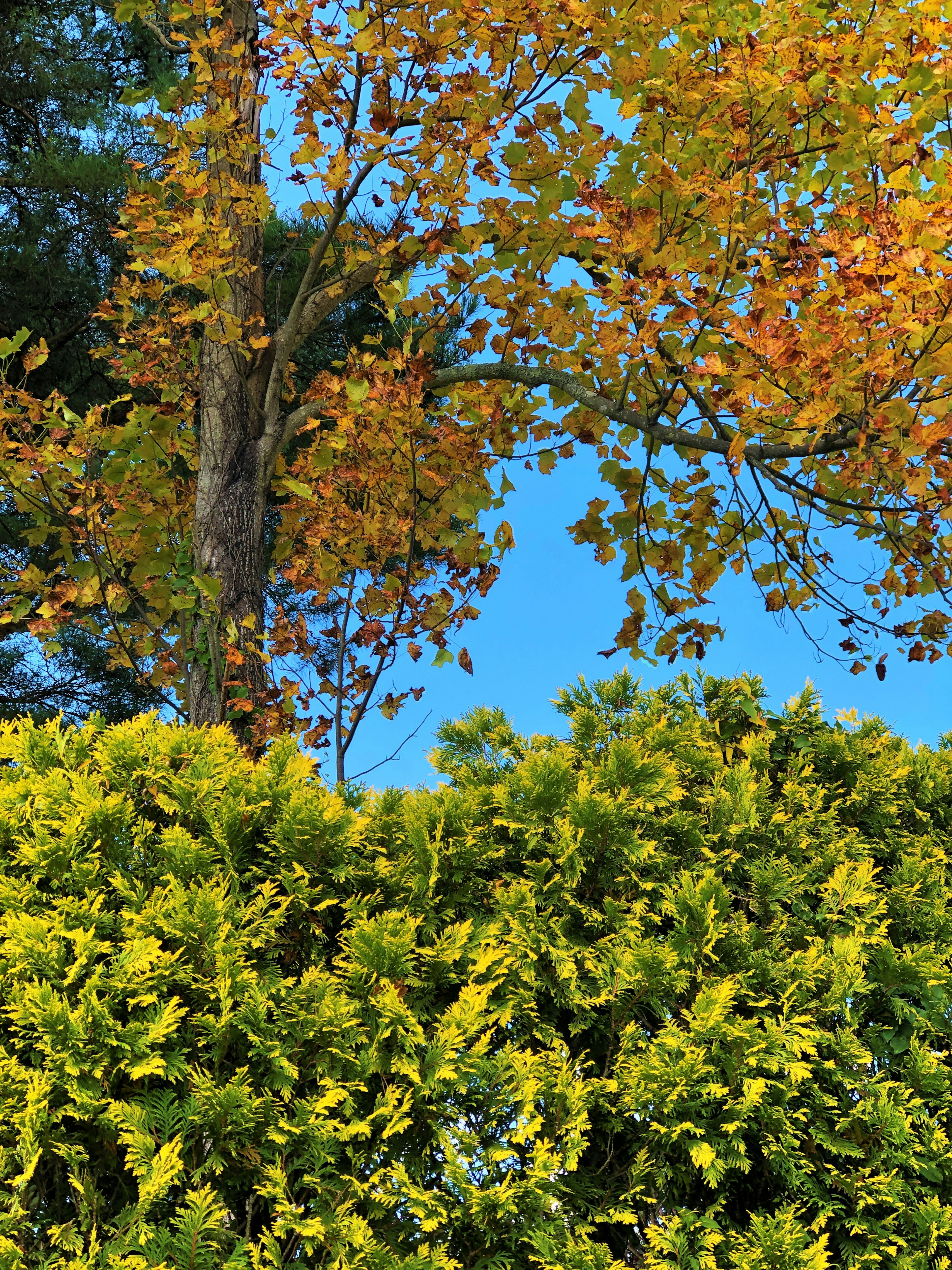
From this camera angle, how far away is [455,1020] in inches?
109

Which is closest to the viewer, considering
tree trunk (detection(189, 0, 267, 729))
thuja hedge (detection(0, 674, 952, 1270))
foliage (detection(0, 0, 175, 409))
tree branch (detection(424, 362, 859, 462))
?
thuja hedge (detection(0, 674, 952, 1270))

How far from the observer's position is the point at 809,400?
4.20 meters

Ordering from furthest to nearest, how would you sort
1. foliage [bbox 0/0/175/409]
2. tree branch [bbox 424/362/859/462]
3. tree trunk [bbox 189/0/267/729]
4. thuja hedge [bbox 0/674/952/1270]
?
1. foliage [bbox 0/0/175/409]
2. tree trunk [bbox 189/0/267/729]
3. tree branch [bbox 424/362/859/462]
4. thuja hedge [bbox 0/674/952/1270]

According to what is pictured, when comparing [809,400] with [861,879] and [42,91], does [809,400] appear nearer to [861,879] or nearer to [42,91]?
[861,879]

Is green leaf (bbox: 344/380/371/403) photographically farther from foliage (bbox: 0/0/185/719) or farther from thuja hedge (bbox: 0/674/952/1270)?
foliage (bbox: 0/0/185/719)

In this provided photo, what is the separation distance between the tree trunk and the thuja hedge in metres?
2.29

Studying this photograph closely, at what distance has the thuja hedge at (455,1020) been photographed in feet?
8.57

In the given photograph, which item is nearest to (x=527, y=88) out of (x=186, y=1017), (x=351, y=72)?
(x=351, y=72)

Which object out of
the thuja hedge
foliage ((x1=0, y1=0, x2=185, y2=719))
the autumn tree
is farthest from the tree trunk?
foliage ((x1=0, y1=0, x2=185, y2=719))

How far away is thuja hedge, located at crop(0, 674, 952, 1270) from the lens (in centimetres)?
261

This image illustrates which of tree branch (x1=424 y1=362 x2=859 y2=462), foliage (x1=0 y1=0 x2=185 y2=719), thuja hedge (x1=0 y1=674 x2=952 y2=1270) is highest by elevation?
foliage (x1=0 y1=0 x2=185 y2=719)

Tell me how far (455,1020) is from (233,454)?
4.11 metres

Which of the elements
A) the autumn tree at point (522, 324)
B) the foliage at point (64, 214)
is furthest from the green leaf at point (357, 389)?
the foliage at point (64, 214)

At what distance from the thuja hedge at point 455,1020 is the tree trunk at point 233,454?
2.29 meters
